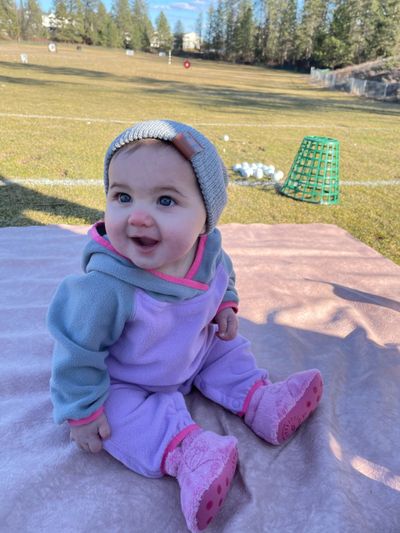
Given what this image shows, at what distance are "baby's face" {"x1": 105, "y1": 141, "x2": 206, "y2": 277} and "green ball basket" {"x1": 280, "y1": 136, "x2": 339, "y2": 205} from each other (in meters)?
4.25

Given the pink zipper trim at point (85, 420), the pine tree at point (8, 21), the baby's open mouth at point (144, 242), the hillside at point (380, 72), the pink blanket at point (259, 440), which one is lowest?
the pink blanket at point (259, 440)

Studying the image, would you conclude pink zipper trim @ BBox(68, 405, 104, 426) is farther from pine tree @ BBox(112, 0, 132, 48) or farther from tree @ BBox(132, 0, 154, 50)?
pine tree @ BBox(112, 0, 132, 48)

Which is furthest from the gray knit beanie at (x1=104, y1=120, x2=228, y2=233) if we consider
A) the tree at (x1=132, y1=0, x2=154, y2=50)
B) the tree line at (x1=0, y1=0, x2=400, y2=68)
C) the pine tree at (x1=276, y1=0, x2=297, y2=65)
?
the tree at (x1=132, y1=0, x2=154, y2=50)

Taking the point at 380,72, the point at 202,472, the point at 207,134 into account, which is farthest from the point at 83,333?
the point at 380,72

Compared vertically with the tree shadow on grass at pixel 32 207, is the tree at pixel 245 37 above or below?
above

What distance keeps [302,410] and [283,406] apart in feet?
0.29

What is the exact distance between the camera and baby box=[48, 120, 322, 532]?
135 centimetres

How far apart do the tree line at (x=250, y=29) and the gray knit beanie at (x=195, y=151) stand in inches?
1979

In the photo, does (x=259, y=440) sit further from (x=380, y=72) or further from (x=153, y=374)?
(x=380, y=72)

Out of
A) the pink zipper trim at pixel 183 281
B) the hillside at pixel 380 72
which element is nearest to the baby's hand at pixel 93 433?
the pink zipper trim at pixel 183 281

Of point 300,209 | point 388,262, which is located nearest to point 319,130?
point 300,209

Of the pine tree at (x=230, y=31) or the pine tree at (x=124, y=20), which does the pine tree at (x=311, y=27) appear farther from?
the pine tree at (x=124, y=20)

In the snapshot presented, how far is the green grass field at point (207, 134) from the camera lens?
4.70 meters

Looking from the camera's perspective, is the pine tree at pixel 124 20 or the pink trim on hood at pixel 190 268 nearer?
the pink trim on hood at pixel 190 268
